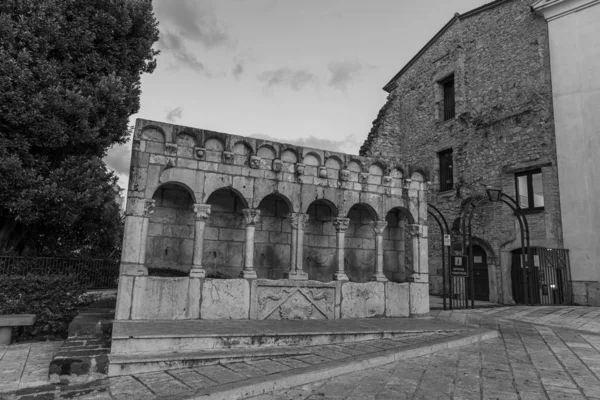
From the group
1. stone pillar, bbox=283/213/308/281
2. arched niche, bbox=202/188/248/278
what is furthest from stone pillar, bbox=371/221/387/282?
arched niche, bbox=202/188/248/278

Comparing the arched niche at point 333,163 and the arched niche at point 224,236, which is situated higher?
the arched niche at point 333,163

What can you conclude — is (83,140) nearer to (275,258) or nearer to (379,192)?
(275,258)

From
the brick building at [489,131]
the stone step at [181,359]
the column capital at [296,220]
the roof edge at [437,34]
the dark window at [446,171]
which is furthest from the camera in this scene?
the dark window at [446,171]

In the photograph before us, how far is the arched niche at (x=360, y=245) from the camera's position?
9.34 m

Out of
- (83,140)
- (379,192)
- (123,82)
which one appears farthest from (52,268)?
(379,192)

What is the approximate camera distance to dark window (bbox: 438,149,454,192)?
707 inches

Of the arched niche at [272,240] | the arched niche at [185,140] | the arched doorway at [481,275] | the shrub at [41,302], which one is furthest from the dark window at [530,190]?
the shrub at [41,302]

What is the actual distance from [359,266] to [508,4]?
13422mm

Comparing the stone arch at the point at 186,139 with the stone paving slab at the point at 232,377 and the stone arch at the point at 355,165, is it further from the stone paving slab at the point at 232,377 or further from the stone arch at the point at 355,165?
the stone paving slab at the point at 232,377

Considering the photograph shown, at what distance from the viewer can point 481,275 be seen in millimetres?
16156

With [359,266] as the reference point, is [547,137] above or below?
above

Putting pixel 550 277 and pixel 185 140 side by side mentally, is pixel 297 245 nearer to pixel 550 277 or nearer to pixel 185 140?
pixel 185 140

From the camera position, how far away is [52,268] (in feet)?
29.6

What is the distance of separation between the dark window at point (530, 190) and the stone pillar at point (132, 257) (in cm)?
1326
